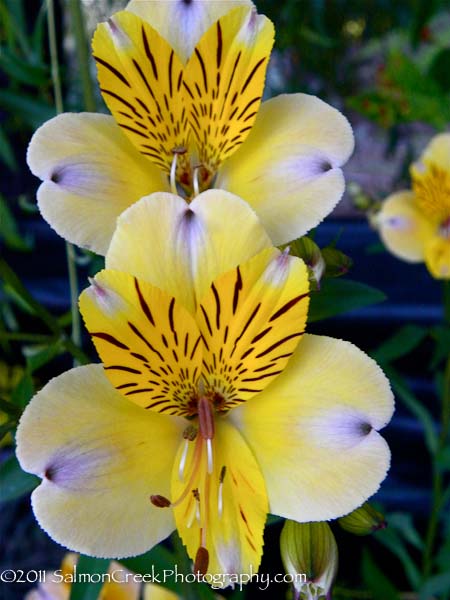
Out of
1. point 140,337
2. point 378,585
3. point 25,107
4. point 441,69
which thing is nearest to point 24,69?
point 25,107

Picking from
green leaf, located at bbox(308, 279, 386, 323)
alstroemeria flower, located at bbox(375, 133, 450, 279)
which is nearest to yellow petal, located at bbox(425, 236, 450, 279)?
alstroemeria flower, located at bbox(375, 133, 450, 279)

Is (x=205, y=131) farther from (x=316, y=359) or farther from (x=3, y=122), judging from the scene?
(x=3, y=122)

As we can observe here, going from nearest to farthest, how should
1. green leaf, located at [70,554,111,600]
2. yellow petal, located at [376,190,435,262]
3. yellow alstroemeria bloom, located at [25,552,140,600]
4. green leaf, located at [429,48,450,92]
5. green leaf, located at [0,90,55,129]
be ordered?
1. green leaf, located at [70,554,111,600]
2. yellow alstroemeria bloom, located at [25,552,140,600]
3. green leaf, located at [0,90,55,129]
4. yellow petal, located at [376,190,435,262]
5. green leaf, located at [429,48,450,92]

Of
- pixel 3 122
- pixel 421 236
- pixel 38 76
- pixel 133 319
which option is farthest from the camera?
pixel 3 122

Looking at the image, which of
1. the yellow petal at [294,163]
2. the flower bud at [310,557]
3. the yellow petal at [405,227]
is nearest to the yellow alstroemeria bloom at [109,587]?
the flower bud at [310,557]

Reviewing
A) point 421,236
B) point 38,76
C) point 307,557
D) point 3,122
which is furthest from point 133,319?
point 3,122

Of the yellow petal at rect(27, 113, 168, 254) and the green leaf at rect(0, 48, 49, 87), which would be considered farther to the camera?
the green leaf at rect(0, 48, 49, 87)

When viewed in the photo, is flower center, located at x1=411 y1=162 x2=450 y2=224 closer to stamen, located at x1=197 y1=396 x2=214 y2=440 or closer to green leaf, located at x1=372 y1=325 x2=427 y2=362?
green leaf, located at x1=372 y1=325 x2=427 y2=362
